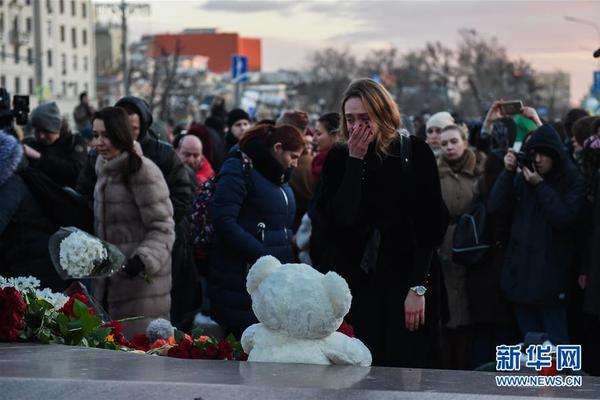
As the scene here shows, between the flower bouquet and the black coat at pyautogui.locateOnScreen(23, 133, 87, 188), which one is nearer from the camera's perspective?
the flower bouquet

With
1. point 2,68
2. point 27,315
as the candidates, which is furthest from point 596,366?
point 2,68

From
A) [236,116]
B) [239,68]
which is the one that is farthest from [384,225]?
[239,68]

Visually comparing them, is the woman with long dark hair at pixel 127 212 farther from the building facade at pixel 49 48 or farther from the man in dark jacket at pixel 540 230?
the building facade at pixel 49 48

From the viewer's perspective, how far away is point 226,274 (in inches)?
282

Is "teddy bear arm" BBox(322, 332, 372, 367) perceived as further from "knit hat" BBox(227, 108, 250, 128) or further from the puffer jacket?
"knit hat" BBox(227, 108, 250, 128)

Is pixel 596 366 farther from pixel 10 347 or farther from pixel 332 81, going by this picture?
pixel 332 81

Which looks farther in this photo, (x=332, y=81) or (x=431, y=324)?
(x=332, y=81)

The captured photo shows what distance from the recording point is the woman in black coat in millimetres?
5148

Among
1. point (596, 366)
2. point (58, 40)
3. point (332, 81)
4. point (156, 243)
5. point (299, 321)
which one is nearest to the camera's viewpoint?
point (299, 321)

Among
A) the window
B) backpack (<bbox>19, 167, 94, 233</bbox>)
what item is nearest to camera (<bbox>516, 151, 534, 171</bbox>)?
backpack (<bbox>19, 167, 94, 233</bbox>)

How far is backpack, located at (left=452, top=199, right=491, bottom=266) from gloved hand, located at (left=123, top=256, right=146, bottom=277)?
244cm

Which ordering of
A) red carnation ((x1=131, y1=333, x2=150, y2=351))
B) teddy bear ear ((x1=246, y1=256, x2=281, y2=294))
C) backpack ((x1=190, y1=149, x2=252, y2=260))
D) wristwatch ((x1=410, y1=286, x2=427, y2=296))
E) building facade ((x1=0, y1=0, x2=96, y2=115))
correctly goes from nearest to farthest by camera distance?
teddy bear ear ((x1=246, y1=256, x2=281, y2=294))
red carnation ((x1=131, y1=333, x2=150, y2=351))
wristwatch ((x1=410, y1=286, x2=427, y2=296))
backpack ((x1=190, y1=149, x2=252, y2=260))
building facade ((x1=0, y1=0, x2=96, y2=115))

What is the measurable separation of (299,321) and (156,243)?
3120 millimetres

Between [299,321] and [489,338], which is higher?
[299,321]
